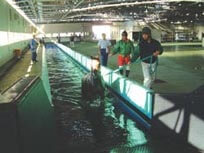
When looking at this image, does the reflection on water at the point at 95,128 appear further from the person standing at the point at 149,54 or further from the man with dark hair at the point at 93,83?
the person standing at the point at 149,54

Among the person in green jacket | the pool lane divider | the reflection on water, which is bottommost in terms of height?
the reflection on water

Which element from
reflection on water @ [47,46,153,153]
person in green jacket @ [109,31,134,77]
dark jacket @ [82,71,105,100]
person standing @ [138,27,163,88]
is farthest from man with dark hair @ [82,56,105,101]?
person in green jacket @ [109,31,134,77]

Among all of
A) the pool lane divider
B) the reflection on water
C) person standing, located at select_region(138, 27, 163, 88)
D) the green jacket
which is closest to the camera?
the reflection on water

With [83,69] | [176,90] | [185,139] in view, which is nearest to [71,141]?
[185,139]

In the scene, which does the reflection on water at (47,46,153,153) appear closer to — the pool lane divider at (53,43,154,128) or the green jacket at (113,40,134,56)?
the pool lane divider at (53,43,154,128)

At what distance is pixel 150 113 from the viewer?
6.93m

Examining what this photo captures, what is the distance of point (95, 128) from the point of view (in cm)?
707

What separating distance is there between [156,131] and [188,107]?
988 mm

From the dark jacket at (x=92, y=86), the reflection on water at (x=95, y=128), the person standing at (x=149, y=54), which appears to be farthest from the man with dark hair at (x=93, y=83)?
the person standing at (x=149, y=54)

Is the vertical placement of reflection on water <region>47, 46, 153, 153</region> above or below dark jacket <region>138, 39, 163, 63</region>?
below

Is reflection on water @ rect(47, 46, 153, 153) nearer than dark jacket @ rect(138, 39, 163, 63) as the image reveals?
Yes

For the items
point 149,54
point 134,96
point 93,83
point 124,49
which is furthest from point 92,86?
point 124,49

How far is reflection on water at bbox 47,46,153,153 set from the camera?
5812 mm

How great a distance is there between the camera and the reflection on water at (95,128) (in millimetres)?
5812
